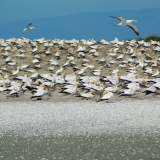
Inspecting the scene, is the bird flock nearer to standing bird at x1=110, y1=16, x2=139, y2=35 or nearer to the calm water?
standing bird at x1=110, y1=16, x2=139, y2=35

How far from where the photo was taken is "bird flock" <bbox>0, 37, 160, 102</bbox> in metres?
15.3

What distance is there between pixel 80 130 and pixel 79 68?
10.7 meters

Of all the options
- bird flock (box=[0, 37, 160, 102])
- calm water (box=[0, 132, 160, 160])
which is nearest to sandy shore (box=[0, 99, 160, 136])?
calm water (box=[0, 132, 160, 160])

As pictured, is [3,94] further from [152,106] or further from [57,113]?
[152,106]

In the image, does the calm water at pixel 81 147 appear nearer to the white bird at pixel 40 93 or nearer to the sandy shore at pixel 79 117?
the sandy shore at pixel 79 117

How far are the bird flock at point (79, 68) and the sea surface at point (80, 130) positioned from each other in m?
1.08

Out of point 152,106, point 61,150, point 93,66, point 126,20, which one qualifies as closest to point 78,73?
point 93,66

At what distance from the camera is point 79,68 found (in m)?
21.0

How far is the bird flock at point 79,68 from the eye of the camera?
1530 centimetres

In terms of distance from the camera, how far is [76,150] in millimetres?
8953

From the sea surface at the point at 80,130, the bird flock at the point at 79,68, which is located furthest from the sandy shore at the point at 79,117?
the bird flock at the point at 79,68

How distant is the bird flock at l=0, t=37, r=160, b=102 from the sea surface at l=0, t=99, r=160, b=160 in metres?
1.08

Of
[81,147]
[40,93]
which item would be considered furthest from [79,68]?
[81,147]

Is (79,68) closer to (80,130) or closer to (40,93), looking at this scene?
(40,93)
